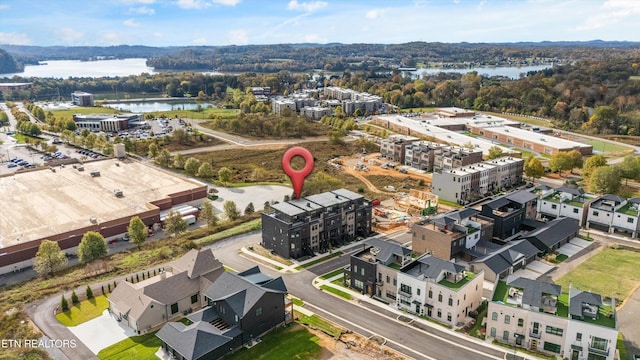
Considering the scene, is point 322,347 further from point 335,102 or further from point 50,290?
point 335,102

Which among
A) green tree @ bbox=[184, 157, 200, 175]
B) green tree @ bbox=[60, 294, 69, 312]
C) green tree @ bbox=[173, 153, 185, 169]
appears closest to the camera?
green tree @ bbox=[60, 294, 69, 312]

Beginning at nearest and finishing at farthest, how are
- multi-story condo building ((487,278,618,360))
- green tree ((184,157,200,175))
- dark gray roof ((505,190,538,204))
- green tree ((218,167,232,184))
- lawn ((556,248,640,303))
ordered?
1. multi-story condo building ((487,278,618,360))
2. lawn ((556,248,640,303))
3. dark gray roof ((505,190,538,204))
4. green tree ((218,167,232,184))
5. green tree ((184,157,200,175))

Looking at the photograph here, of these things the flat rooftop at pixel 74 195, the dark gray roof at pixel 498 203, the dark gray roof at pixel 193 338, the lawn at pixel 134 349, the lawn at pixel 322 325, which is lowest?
the lawn at pixel 322 325

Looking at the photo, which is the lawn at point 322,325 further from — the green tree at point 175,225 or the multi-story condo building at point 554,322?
the green tree at point 175,225

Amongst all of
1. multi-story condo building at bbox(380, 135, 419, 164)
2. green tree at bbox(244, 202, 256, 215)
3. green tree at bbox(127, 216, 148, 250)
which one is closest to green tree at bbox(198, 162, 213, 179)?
green tree at bbox(244, 202, 256, 215)

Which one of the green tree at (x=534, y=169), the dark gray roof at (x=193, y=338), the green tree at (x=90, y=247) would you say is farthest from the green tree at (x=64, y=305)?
the green tree at (x=534, y=169)

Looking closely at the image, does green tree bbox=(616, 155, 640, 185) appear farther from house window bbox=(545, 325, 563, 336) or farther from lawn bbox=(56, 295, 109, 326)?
lawn bbox=(56, 295, 109, 326)

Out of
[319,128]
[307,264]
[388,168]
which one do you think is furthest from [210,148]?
[307,264]
